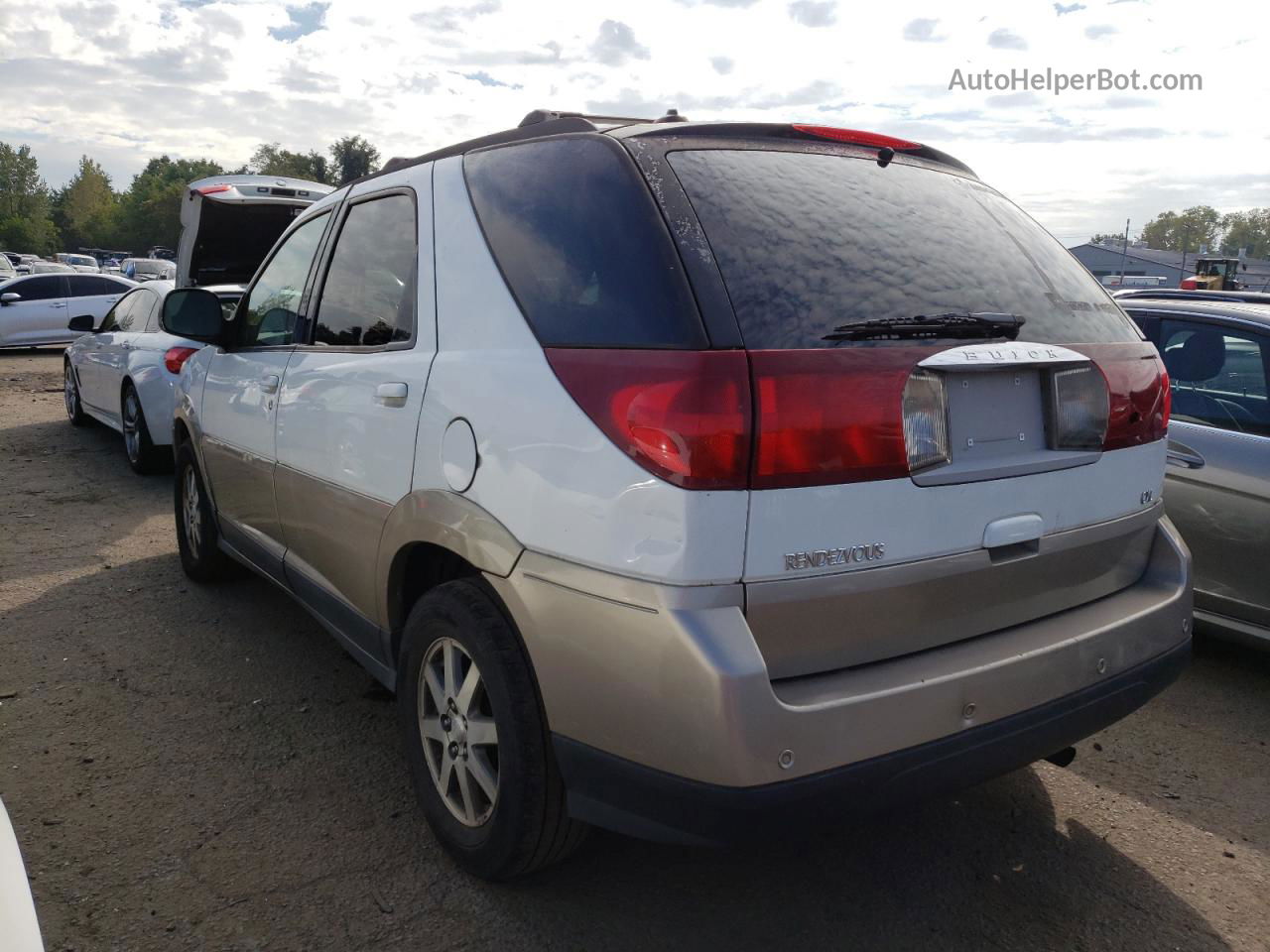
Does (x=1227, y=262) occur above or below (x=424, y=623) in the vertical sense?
above

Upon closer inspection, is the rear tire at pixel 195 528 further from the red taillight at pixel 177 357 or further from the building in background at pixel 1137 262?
the building in background at pixel 1137 262

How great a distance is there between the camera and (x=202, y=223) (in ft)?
31.9

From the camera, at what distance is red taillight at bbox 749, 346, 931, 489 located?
2031 mm

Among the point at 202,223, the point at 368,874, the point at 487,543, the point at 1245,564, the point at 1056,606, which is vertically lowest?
the point at 368,874

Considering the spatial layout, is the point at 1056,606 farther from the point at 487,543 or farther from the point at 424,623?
the point at 424,623

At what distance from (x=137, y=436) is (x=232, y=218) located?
2.63 meters

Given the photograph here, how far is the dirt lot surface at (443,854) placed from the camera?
8.39ft

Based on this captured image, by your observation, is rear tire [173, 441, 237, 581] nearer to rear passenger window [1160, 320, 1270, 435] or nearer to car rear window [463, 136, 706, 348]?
car rear window [463, 136, 706, 348]

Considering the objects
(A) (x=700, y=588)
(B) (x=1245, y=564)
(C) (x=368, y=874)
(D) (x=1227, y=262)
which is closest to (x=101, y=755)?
(C) (x=368, y=874)

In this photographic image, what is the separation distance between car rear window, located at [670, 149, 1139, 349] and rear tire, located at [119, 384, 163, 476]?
22.7 feet

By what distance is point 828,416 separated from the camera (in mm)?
2072

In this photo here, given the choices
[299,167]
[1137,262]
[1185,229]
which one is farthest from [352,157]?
[1185,229]

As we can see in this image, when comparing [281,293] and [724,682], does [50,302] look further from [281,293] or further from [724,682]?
[724,682]

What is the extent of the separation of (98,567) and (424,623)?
3.84 m
